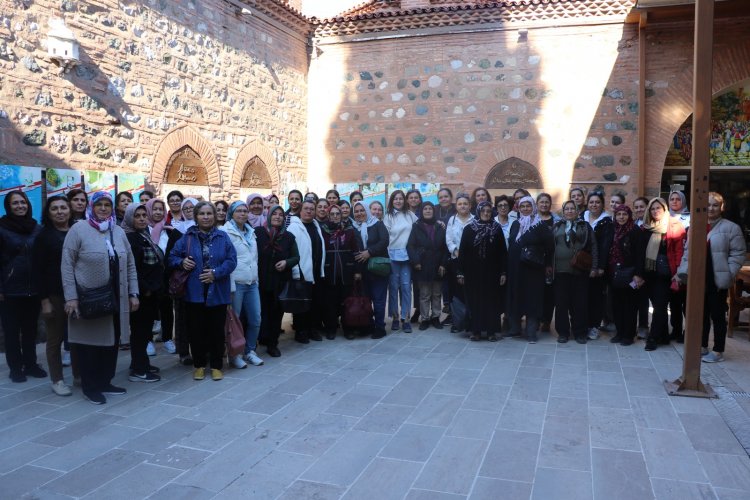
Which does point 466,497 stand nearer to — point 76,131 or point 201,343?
point 201,343

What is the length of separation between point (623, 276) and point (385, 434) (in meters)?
3.82

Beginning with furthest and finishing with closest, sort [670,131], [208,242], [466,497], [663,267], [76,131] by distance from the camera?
[670,131]
[76,131]
[663,267]
[208,242]
[466,497]

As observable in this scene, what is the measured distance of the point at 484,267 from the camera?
6754mm

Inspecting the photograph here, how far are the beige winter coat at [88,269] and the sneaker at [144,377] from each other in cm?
54

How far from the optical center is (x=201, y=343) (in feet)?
17.4

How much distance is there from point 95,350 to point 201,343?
91 cm

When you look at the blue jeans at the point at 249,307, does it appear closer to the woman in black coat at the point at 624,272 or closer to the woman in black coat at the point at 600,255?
the woman in black coat at the point at 600,255

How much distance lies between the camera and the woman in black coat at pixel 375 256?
6949 mm

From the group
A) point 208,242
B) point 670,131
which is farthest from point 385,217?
point 670,131

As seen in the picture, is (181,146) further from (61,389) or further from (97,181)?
(61,389)

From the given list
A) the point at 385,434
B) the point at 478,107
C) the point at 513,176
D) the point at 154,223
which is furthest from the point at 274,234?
the point at 478,107

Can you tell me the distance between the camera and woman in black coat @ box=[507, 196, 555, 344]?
260 inches

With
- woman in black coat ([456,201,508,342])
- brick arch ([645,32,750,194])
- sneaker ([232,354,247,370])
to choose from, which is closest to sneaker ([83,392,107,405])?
sneaker ([232,354,247,370])

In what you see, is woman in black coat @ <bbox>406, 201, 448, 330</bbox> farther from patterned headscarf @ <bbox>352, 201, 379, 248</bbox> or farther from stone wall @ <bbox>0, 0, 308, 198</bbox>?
stone wall @ <bbox>0, 0, 308, 198</bbox>
